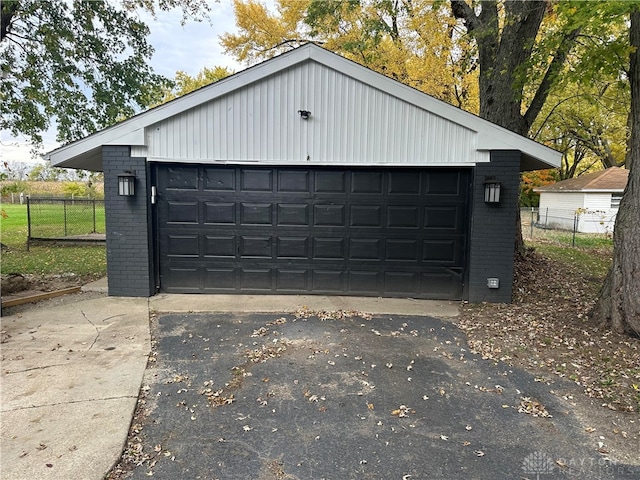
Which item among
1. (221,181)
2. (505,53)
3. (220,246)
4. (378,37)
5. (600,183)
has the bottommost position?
(220,246)

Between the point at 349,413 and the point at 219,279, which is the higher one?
the point at 219,279

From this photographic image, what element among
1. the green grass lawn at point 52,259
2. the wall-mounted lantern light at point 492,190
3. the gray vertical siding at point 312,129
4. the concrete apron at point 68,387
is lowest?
the concrete apron at point 68,387

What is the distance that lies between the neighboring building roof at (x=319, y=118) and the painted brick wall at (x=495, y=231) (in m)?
0.23

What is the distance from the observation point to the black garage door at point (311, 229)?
21.8ft

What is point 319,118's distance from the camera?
6484 millimetres

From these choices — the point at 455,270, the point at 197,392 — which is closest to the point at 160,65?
the point at 455,270

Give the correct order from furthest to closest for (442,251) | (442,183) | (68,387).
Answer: (442,251), (442,183), (68,387)

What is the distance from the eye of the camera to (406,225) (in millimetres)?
6699

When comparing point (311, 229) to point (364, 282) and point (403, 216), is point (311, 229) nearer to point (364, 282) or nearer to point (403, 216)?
point (364, 282)

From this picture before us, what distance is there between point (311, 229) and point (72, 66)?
9.20m

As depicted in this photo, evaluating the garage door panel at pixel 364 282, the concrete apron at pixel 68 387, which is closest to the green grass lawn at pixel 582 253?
the garage door panel at pixel 364 282

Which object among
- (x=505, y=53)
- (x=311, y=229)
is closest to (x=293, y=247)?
(x=311, y=229)

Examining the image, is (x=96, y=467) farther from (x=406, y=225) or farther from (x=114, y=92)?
(x=114, y=92)

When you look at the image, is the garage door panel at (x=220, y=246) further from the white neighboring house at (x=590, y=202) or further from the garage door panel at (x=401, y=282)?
the white neighboring house at (x=590, y=202)
